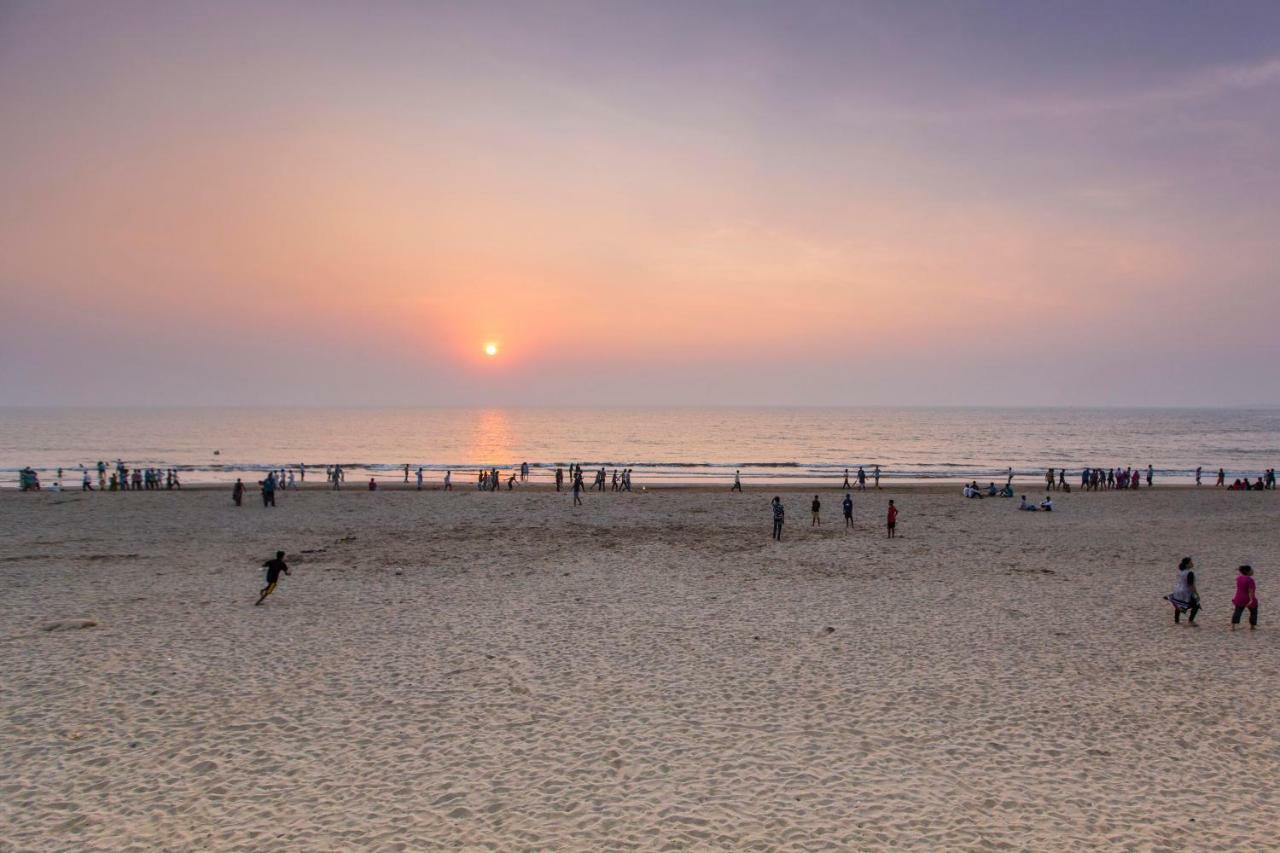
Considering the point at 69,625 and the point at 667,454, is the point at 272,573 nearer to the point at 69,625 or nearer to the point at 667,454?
the point at 69,625

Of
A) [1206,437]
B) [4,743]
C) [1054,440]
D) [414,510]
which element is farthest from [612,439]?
[4,743]

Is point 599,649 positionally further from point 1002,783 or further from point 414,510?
point 414,510

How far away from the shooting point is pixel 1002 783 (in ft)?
27.8

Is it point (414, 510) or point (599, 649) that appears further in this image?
point (414, 510)

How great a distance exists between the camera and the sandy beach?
7688mm

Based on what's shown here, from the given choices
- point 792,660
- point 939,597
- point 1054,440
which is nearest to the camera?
point 792,660

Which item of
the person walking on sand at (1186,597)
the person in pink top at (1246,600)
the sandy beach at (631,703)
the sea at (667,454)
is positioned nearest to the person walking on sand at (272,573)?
the sandy beach at (631,703)

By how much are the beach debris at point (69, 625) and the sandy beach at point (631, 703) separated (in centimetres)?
11

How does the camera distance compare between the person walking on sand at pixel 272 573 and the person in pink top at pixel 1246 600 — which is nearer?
the person in pink top at pixel 1246 600

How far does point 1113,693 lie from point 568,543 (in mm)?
17039

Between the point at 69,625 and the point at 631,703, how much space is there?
11.6m

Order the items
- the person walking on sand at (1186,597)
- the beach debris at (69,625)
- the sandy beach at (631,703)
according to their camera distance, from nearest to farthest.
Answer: the sandy beach at (631,703)
the beach debris at (69,625)
the person walking on sand at (1186,597)

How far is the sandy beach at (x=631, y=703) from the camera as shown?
769 cm

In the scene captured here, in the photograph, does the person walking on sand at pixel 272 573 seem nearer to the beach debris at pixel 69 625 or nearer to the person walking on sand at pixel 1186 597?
the beach debris at pixel 69 625
